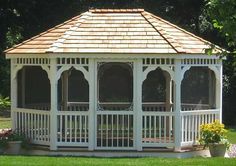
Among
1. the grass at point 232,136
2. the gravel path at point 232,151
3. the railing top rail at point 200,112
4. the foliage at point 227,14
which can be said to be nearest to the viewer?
the foliage at point 227,14

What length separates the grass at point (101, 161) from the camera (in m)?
13.4

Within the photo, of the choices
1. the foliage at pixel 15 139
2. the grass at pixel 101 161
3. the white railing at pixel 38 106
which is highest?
the white railing at pixel 38 106

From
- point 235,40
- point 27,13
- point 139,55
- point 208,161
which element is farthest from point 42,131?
point 27,13

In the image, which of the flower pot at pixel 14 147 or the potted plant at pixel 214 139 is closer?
the potted plant at pixel 214 139

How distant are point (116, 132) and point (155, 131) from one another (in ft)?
3.88

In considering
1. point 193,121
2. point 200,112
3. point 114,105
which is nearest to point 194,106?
point 200,112

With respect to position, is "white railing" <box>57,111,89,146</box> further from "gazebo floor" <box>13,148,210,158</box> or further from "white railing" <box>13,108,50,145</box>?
"white railing" <box>13,108,50,145</box>

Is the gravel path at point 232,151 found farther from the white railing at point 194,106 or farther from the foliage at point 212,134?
the white railing at point 194,106

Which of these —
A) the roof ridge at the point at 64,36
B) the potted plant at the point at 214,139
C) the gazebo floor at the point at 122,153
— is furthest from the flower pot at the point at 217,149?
→ the roof ridge at the point at 64,36

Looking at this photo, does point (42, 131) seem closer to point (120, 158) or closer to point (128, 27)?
point (120, 158)

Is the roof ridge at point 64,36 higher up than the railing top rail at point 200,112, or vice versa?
the roof ridge at point 64,36

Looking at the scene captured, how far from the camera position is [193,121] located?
52.9 ft

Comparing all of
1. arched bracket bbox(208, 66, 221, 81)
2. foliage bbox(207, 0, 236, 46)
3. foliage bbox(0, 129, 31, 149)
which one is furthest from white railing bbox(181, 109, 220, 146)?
foliage bbox(207, 0, 236, 46)

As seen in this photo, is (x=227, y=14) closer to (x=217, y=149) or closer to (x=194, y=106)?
(x=217, y=149)
